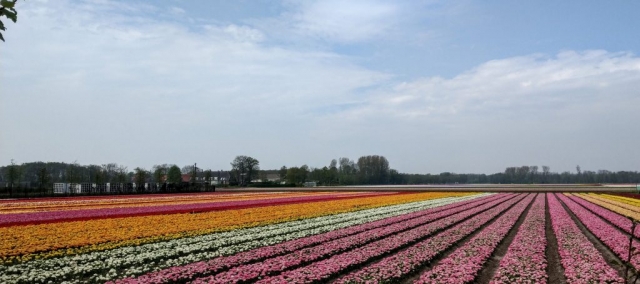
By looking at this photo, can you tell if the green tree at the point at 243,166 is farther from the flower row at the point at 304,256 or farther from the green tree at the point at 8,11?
the green tree at the point at 8,11

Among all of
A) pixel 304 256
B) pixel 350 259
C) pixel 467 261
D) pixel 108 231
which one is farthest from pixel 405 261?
pixel 108 231

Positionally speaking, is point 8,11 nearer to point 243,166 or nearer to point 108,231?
point 108,231

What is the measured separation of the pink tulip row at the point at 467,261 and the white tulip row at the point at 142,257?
21.1 ft

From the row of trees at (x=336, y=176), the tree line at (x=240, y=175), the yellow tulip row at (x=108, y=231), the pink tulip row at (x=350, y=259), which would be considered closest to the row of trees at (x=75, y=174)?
the tree line at (x=240, y=175)

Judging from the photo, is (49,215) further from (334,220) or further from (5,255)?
(334,220)

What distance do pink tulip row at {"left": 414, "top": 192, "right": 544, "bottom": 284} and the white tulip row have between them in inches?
253

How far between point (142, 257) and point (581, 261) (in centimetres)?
1296

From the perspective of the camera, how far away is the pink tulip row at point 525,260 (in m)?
11.7

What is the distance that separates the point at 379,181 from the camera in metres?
189

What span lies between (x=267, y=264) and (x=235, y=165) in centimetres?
15430

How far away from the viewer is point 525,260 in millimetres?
13836

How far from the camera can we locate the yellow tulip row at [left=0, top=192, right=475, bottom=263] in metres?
15.8

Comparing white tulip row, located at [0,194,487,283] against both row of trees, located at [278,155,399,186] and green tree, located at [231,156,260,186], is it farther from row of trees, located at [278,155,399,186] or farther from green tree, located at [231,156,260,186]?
green tree, located at [231,156,260,186]

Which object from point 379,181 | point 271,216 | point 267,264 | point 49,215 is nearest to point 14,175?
point 49,215
